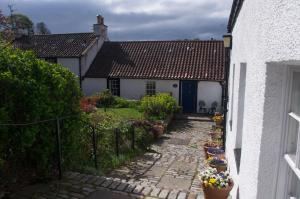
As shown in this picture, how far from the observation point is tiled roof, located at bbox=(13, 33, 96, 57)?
21969 mm

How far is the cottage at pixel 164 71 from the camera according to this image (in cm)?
1847

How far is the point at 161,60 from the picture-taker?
20.6 metres

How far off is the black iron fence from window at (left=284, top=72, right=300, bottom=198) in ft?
12.7

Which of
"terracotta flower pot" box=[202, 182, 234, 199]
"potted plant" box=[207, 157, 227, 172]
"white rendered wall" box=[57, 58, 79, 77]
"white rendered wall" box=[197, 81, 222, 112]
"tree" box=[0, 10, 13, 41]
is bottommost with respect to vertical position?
"potted plant" box=[207, 157, 227, 172]

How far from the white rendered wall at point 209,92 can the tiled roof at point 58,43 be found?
9.96 m

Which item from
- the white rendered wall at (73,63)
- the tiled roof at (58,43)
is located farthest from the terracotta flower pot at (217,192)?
the tiled roof at (58,43)

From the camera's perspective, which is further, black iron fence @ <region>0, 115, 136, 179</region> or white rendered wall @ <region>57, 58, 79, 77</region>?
white rendered wall @ <region>57, 58, 79, 77</region>

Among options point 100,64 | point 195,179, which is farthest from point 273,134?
point 100,64

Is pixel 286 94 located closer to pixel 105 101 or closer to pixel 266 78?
pixel 266 78

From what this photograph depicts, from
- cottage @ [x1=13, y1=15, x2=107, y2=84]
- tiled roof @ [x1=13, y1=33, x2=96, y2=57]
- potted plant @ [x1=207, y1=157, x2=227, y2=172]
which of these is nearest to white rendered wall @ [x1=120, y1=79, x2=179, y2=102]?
cottage @ [x1=13, y1=15, x2=107, y2=84]

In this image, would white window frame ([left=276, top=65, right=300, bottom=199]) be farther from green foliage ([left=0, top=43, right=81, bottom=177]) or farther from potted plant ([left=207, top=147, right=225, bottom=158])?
potted plant ([left=207, top=147, right=225, bottom=158])

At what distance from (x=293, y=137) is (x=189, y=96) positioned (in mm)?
16663

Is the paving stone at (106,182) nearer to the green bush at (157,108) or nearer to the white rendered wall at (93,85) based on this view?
the green bush at (157,108)

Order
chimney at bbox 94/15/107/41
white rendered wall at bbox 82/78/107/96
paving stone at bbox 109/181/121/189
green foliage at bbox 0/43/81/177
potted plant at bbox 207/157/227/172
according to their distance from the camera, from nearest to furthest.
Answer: green foliage at bbox 0/43/81/177 → paving stone at bbox 109/181/121/189 → potted plant at bbox 207/157/227/172 → white rendered wall at bbox 82/78/107/96 → chimney at bbox 94/15/107/41
